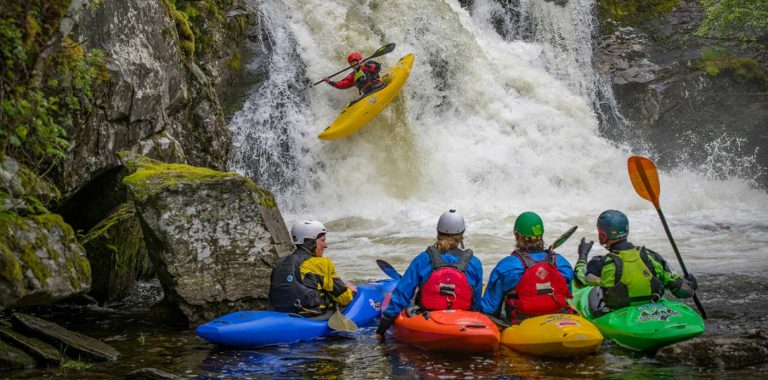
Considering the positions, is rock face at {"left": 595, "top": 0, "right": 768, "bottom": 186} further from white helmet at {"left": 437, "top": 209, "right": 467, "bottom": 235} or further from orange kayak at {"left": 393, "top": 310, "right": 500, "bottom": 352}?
orange kayak at {"left": 393, "top": 310, "right": 500, "bottom": 352}

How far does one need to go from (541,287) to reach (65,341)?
3.36 meters

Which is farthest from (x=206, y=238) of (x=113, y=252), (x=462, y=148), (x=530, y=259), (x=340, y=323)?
(x=462, y=148)

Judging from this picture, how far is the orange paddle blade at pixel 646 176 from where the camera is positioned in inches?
261

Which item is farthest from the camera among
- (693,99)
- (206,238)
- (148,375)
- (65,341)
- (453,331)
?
(693,99)

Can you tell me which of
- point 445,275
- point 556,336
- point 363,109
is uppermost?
point 363,109

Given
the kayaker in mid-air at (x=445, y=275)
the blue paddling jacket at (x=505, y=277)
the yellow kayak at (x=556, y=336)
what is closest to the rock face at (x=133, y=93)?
the kayaker in mid-air at (x=445, y=275)

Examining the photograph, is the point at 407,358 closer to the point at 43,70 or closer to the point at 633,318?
the point at 633,318

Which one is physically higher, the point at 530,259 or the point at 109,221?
the point at 109,221

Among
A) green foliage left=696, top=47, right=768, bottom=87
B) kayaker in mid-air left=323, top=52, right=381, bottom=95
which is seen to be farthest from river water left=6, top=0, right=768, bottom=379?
green foliage left=696, top=47, right=768, bottom=87

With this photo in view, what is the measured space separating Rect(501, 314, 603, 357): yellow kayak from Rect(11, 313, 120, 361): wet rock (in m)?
2.87

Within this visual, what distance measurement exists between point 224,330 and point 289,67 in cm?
1016

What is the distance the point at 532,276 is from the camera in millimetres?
5527

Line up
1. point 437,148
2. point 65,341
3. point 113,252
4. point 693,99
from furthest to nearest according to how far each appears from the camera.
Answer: point 693,99, point 437,148, point 113,252, point 65,341

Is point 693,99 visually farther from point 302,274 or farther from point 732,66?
point 302,274
